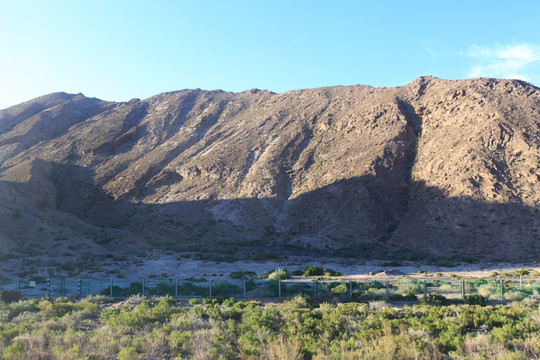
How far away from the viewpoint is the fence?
59.6 feet

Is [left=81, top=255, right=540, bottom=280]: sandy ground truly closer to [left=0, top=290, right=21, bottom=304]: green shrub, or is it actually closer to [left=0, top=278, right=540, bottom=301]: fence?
[left=0, top=278, right=540, bottom=301]: fence

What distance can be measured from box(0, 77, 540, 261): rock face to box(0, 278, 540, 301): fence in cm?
1805

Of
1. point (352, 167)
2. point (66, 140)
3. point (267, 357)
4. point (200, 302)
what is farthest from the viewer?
point (66, 140)

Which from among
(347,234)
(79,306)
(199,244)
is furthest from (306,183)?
(79,306)

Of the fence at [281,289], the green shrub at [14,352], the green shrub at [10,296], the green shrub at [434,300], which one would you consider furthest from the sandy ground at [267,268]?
the green shrub at [14,352]

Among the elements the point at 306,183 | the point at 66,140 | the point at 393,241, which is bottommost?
the point at 393,241

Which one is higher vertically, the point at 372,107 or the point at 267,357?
the point at 372,107

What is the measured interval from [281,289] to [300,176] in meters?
37.9

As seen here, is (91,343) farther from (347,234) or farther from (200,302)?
(347,234)

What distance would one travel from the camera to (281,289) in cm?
2014

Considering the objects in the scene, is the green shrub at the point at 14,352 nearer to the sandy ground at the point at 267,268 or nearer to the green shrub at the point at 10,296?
the green shrub at the point at 10,296

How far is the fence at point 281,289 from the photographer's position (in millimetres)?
18156

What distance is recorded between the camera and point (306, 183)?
182 feet

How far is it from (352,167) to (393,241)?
44.2 feet
